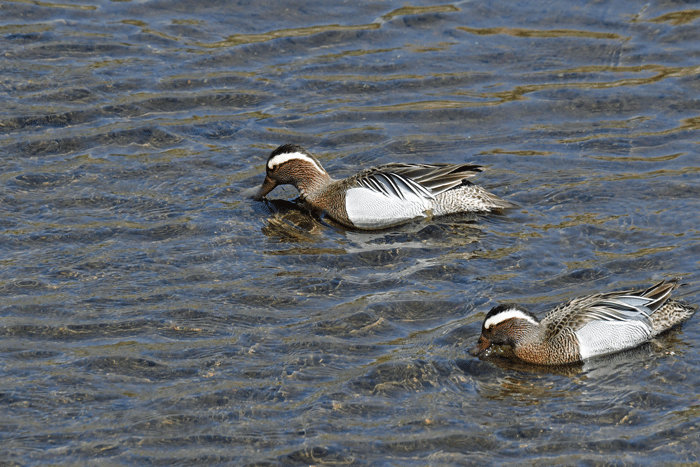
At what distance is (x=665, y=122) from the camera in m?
14.0

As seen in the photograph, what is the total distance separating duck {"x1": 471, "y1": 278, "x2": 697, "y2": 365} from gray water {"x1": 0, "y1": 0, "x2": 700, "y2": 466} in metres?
0.18

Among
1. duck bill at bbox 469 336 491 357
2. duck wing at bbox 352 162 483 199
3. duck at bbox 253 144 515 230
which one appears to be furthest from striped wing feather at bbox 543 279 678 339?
duck wing at bbox 352 162 483 199

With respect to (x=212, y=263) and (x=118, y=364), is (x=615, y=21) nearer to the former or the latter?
(x=212, y=263)

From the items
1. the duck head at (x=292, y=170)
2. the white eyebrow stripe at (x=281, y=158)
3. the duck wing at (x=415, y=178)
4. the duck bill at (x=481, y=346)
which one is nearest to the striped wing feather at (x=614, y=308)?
the duck bill at (x=481, y=346)

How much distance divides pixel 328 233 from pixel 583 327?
402 cm

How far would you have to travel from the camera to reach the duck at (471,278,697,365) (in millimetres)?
8820

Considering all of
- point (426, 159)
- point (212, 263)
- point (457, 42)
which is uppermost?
point (457, 42)

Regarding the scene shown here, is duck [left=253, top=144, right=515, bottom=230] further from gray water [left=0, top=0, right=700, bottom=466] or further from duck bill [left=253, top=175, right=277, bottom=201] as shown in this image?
duck bill [left=253, top=175, right=277, bottom=201]

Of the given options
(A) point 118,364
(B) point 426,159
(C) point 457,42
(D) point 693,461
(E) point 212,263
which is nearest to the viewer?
(D) point 693,461

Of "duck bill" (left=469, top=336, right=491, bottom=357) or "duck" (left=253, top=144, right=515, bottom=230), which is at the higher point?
"duck" (left=253, top=144, right=515, bottom=230)

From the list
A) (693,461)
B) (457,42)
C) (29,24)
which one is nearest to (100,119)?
(29,24)

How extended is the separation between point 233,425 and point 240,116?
24.6 ft

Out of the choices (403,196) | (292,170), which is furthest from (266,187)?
(403,196)

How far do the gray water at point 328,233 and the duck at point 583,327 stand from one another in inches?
7.3
